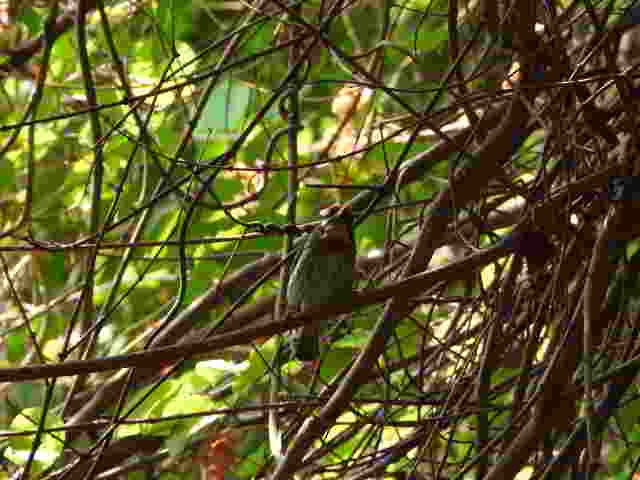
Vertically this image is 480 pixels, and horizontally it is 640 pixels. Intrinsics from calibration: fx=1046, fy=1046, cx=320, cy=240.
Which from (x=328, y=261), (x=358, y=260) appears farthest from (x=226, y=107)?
(x=358, y=260)

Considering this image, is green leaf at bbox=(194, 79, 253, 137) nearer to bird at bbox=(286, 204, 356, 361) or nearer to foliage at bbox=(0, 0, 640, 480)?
foliage at bbox=(0, 0, 640, 480)

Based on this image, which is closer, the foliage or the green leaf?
Result: the foliage

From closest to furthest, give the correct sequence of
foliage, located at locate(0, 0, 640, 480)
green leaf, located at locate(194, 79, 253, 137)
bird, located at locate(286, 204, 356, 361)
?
foliage, located at locate(0, 0, 640, 480) → bird, located at locate(286, 204, 356, 361) → green leaf, located at locate(194, 79, 253, 137)

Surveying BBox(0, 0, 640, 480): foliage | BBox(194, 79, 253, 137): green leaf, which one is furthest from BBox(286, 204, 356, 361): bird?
BBox(194, 79, 253, 137): green leaf

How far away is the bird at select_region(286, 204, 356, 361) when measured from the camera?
3.19 metres

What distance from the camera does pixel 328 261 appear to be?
323cm

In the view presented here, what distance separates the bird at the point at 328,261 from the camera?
319cm

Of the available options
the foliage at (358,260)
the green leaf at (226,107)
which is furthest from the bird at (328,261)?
the green leaf at (226,107)

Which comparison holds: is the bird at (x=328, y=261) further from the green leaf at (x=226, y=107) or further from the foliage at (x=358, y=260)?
the green leaf at (x=226, y=107)

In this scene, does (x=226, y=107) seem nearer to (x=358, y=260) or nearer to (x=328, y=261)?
(x=328, y=261)

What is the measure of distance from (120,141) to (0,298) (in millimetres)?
1701

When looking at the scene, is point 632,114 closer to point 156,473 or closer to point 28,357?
point 156,473

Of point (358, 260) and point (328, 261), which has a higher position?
point (358, 260)

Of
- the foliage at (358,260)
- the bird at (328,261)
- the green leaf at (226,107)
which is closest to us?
the foliage at (358,260)
